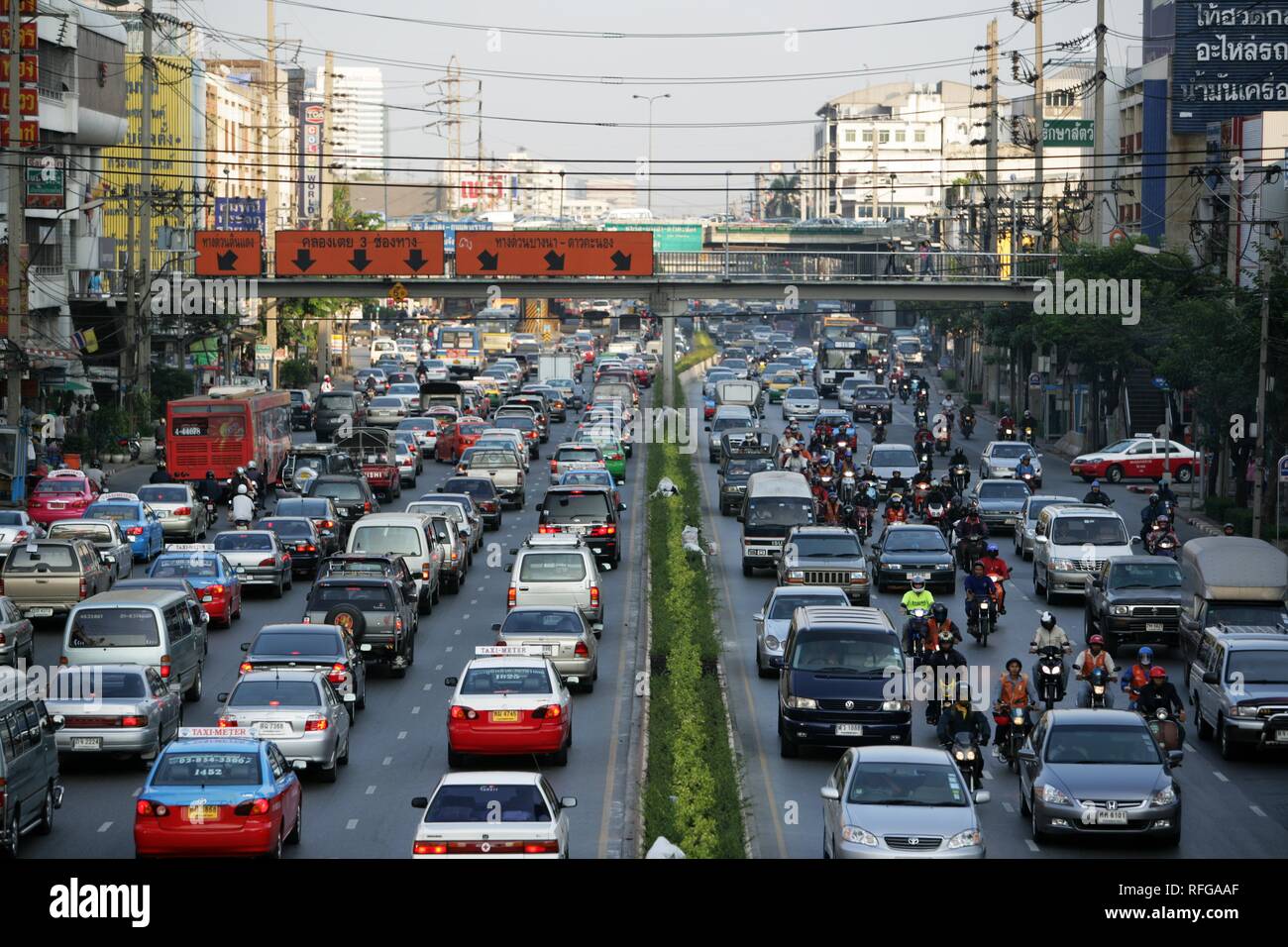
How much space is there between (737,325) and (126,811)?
169852 millimetres

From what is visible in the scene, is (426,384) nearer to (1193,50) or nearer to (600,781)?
(1193,50)

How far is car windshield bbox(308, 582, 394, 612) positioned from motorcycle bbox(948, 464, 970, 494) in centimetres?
2535

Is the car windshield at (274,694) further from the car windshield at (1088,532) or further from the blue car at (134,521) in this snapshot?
the blue car at (134,521)

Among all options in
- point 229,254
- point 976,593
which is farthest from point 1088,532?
point 229,254

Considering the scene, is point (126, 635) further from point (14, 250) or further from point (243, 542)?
point (14, 250)

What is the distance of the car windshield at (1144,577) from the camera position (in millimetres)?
32438

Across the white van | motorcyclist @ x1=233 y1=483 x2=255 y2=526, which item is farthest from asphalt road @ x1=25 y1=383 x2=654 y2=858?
motorcyclist @ x1=233 y1=483 x2=255 y2=526

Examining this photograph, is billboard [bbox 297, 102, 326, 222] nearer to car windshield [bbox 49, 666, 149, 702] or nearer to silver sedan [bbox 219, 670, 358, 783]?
car windshield [bbox 49, 666, 149, 702]

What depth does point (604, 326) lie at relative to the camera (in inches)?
7151

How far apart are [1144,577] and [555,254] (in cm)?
4059

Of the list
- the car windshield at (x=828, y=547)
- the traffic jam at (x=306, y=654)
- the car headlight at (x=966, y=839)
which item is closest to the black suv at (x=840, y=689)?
the traffic jam at (x=306, y=654)

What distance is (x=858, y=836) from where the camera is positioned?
58.9 ft

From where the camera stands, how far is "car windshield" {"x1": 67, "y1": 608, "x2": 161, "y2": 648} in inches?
1061
